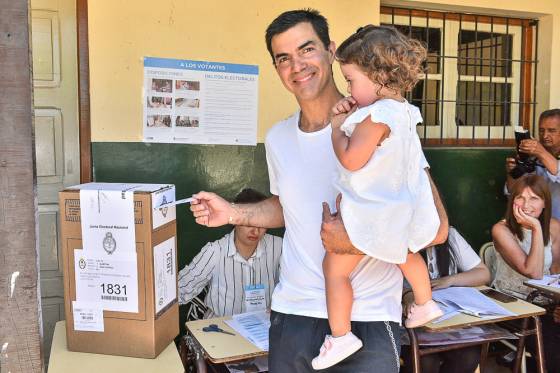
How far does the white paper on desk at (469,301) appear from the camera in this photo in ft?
8.83

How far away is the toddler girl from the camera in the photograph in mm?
1599

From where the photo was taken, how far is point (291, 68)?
1.80 metres

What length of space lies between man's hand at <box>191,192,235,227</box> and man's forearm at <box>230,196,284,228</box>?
27mm

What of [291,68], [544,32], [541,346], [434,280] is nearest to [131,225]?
[291,68]

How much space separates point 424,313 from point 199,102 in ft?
7.43

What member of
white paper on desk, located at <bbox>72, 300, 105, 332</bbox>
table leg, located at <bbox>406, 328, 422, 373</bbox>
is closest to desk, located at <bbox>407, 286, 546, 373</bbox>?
table leg, located at <bbox>406, 328, 422, 373</bbox>

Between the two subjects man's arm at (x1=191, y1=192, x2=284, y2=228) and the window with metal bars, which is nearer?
man's arm at (x1=191, y1=192, x2=284, y2=228)

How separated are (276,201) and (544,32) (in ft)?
12.0

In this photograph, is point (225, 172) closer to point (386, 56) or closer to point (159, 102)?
point (159, 102)

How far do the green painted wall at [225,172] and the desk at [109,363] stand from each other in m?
1.64

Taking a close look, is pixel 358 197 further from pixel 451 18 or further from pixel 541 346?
pixel 451 18

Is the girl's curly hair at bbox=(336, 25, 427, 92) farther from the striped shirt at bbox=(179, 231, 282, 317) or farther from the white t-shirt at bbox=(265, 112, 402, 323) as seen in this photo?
the striped shirt at bbox=(179, 231, 282, 317)

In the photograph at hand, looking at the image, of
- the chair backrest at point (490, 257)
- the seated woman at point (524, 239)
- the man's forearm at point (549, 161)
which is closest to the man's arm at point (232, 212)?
the seated woman at point (524, 239)

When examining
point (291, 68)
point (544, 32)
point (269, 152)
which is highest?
point (544, 32)
